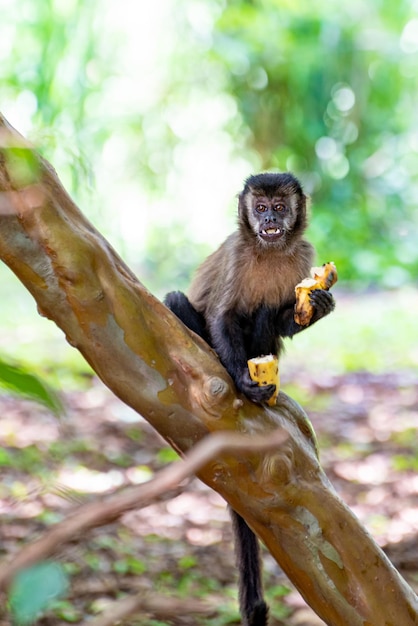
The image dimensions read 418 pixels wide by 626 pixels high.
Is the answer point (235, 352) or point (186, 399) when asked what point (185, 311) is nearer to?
point (235, 352)

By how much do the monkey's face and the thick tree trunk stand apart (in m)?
0.96

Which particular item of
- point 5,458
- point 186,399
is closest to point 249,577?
point 186,399

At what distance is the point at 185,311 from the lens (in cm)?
361

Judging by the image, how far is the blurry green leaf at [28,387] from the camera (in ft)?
3.39

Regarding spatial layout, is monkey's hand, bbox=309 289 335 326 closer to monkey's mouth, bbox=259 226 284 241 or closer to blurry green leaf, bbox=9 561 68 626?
monkey's mouth, bbox=259 226 284 241

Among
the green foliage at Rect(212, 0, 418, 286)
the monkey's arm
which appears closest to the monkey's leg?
the monkey's arm

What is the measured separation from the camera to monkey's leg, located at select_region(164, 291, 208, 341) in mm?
3580

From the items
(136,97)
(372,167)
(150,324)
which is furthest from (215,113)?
(150,324)

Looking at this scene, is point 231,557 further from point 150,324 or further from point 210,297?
point 150,324

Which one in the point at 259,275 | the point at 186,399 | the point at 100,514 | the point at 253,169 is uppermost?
the point at 253,169

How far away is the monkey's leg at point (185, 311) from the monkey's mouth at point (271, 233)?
17.8 inches

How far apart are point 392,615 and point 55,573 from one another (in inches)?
77.6

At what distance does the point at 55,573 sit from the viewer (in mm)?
967

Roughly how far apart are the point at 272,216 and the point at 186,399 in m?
1.22
